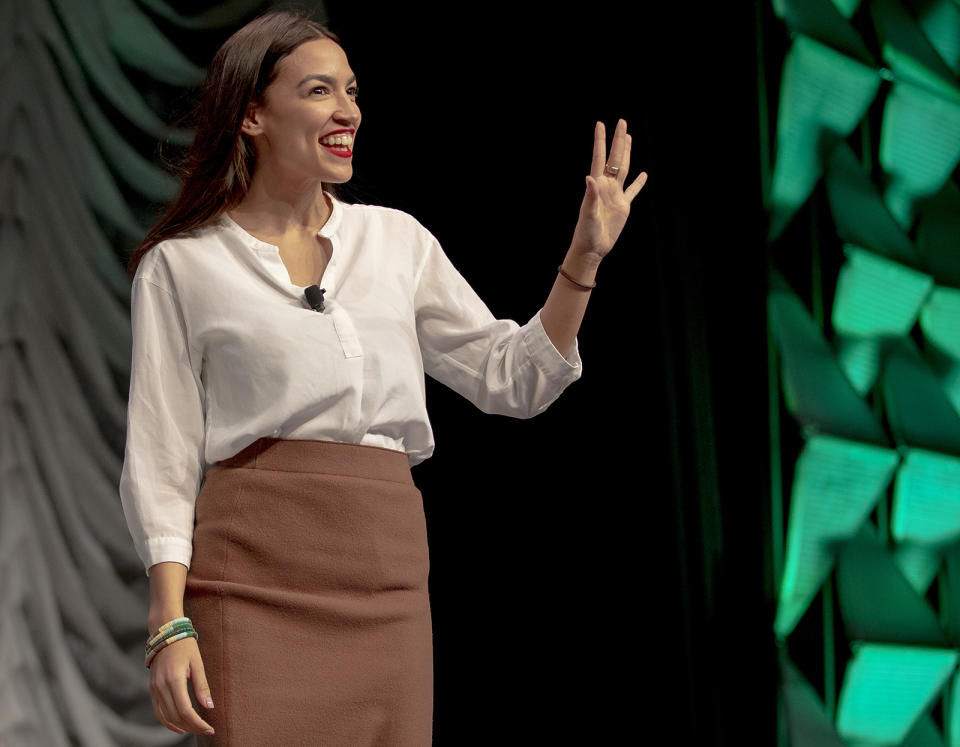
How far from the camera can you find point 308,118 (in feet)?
4.77

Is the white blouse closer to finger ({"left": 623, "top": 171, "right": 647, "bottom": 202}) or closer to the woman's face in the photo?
the woman's face

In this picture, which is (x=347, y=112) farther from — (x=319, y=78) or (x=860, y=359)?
(x=860, y=359)

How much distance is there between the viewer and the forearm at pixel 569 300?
55.8 inches

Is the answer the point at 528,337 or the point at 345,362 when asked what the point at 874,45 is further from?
the point at 345,362

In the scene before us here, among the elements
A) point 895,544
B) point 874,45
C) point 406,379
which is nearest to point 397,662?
point 406,379

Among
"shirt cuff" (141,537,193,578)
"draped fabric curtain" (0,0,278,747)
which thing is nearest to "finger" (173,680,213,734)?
"shirt cuff" (141,537,193,578)

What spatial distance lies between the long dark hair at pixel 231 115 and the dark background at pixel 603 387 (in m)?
0.62

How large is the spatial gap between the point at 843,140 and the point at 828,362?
17.5 inches

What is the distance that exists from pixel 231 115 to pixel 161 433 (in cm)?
43

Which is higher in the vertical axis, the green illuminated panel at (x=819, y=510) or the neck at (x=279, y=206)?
the neck at (x=279, y=206)

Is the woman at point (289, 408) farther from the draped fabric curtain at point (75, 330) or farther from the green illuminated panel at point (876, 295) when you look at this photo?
the draped fabric curtain at point (75, 330)

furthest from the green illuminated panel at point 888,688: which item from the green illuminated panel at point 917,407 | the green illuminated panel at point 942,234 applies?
the green illuminated panel at point 942,234

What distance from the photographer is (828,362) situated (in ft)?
7.05

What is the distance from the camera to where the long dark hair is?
1476 mm
